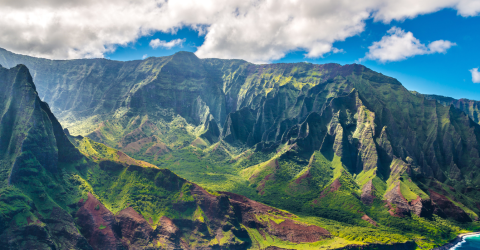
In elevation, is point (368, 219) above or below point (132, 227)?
below

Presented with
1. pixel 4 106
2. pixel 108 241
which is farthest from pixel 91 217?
pixel 4 106

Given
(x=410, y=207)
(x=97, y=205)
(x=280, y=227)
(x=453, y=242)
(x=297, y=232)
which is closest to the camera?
(x=97, y=205)

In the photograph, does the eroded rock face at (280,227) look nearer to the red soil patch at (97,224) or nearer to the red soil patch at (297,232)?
the red soil patch at (297,232)

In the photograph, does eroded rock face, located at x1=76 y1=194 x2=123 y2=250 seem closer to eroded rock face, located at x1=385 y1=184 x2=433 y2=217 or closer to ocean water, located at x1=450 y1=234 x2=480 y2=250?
eroded rock face, located at x1=385 y1=184 x2=433 y2=217

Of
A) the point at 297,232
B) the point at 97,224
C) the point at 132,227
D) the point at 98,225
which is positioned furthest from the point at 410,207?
the point at 97,224

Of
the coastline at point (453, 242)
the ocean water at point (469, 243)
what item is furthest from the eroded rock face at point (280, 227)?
the ocean water at point (469, 243)

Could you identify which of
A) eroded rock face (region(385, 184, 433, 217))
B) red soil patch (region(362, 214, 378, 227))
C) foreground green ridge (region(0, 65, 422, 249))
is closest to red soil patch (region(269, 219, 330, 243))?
foreground green ridge (region(0, 65, 422, 249))

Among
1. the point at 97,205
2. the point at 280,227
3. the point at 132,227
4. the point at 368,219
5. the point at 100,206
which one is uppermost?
the point at 97,205

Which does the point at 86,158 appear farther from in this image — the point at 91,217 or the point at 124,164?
the point at 91,217

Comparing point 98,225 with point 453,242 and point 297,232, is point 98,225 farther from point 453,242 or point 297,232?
point 453,242
